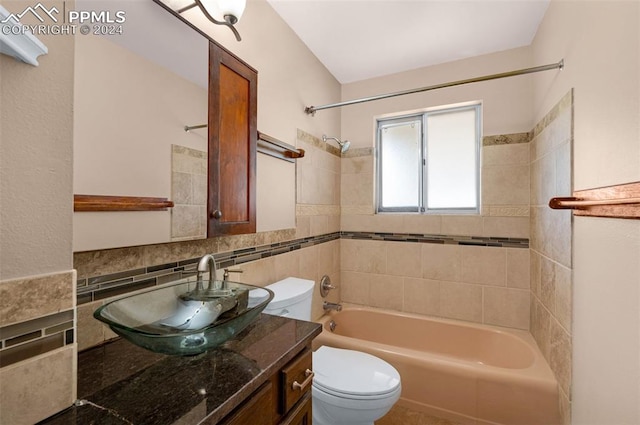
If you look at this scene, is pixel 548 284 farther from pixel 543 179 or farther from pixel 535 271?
pixel 543 179

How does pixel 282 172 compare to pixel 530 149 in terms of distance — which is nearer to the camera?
pixel 282 172

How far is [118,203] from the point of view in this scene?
922 millimetres

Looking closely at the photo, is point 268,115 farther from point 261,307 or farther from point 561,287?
point 561,287

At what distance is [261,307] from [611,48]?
161 cm

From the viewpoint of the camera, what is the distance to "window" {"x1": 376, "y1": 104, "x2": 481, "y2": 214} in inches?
95.8

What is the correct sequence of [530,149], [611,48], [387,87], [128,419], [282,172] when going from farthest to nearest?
[387,87] → [530,149] → [282,172] → [611,48] → [128,419]

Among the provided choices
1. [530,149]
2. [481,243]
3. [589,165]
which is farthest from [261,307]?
[530,149]

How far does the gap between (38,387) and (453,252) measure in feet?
8.08

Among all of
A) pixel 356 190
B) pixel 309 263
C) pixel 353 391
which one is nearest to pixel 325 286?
pixel 309 263

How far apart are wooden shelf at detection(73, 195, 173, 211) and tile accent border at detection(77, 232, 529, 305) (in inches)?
8.6

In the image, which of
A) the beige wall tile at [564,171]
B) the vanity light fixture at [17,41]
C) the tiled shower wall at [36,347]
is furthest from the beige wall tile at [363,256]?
the vanity light fixture at [17,41]

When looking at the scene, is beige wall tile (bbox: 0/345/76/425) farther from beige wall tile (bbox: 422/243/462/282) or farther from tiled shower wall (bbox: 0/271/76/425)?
beige wall tile (bbox: 422/243/462/282)

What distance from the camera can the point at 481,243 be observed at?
89.6 inches

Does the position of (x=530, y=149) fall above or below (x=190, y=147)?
above
